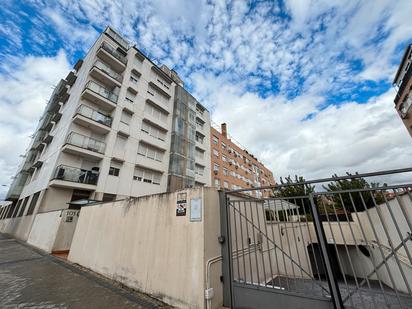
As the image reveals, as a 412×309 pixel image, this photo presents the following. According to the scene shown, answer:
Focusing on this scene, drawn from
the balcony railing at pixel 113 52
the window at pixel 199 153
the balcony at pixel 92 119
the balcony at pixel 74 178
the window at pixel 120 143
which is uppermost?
the balcony railing at pixel 113 52

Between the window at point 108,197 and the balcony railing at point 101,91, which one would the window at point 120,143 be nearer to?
the balcony railing at point 101,91

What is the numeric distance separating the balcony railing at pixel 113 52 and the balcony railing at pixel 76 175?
1218cm

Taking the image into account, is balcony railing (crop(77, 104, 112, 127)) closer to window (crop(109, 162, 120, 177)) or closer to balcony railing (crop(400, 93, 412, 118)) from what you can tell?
window (crop(109, 162, 120, 177))

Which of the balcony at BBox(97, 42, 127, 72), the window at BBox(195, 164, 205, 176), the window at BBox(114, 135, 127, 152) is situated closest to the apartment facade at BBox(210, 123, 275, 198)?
Answer: the window at BBox(195, 164, 205, 176)

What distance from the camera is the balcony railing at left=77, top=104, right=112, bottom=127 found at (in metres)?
14.8

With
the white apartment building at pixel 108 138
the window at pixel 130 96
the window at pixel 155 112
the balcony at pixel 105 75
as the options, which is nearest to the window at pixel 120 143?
the white apartment building at pixel 108 138

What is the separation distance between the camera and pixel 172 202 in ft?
14.9

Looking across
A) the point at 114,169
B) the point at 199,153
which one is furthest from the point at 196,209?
the point at 199,153

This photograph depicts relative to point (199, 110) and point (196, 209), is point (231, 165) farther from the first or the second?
point (196, 209)

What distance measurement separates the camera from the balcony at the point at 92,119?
1463cm

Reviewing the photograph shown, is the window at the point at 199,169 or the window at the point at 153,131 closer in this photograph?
the window at the point at 153,131

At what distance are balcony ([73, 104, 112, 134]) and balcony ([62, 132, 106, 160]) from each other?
116 cm

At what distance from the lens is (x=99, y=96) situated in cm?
1606

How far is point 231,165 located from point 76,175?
2404 centimetres
